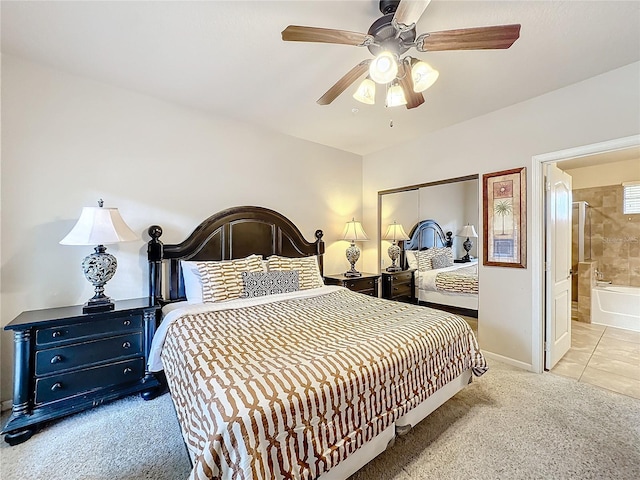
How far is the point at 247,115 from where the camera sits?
10.2 feet

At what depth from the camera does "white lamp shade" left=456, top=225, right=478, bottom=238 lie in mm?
3205

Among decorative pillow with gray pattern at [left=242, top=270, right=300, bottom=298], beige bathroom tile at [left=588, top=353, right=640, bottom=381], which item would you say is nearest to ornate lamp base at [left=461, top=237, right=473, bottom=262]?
beige bathroom tile at [left=588, top=353, right=640, bottom=381]

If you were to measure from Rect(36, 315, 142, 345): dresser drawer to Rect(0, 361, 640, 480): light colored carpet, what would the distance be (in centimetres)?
61

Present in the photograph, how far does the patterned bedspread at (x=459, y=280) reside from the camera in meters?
3.20

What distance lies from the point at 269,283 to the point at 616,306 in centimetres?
503

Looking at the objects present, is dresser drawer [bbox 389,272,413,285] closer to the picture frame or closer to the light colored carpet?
the picture frame

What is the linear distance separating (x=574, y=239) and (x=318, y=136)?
16.1ft

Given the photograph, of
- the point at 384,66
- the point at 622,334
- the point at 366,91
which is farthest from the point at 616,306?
the point at 384,66

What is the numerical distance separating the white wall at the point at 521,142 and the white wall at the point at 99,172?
2229 millimetres

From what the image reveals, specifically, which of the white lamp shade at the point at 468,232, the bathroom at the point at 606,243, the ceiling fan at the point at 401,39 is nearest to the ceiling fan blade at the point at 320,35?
the ceiling fan at the point at 401,39

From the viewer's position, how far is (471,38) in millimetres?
1412

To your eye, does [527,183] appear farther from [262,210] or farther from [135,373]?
[135,373]

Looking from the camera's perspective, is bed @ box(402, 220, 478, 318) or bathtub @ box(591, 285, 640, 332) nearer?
bed @ box(402, 220, 478, 318)

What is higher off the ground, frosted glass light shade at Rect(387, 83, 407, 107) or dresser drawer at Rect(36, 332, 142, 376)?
frosted glass light shade at Rect(387, 83, 407, 107)
